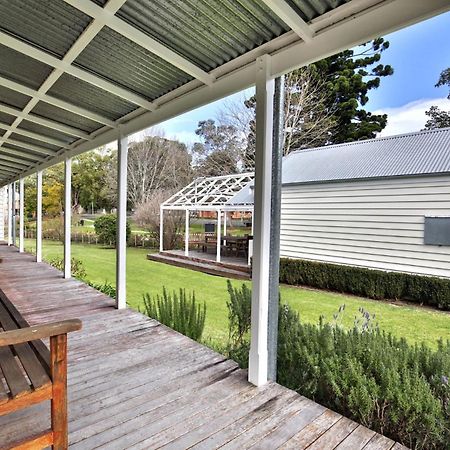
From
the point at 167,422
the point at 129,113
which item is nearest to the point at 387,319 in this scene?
the point at 167,422

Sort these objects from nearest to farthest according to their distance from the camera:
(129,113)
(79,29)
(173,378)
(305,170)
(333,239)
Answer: (79,29)
(173,378)
(129,113)
(333,239)
(305,170)

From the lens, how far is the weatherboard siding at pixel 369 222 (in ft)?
20.1

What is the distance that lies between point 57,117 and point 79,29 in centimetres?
227

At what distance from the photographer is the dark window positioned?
5914 mm

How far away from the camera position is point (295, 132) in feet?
40.0

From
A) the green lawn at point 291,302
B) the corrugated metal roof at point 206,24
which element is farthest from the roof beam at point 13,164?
the corrugated metal roof at point 206,24

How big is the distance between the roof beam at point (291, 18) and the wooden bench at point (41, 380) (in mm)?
2046

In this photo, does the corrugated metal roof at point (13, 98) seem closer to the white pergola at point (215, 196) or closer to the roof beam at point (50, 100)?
the roof beam at point (50, 100)

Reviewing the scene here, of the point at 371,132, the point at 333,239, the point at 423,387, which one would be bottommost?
the point at 423,387

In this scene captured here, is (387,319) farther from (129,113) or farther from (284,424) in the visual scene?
(129,113)

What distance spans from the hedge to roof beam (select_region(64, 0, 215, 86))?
221 inches

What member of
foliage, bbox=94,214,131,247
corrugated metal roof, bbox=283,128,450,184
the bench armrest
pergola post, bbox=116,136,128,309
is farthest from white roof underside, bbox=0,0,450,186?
foliage, bbox=94,214,131,247

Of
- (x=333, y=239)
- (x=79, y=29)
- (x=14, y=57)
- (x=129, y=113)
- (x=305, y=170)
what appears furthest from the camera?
(x=305, y=170)

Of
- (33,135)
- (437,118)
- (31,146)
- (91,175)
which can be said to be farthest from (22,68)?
(91,175)
